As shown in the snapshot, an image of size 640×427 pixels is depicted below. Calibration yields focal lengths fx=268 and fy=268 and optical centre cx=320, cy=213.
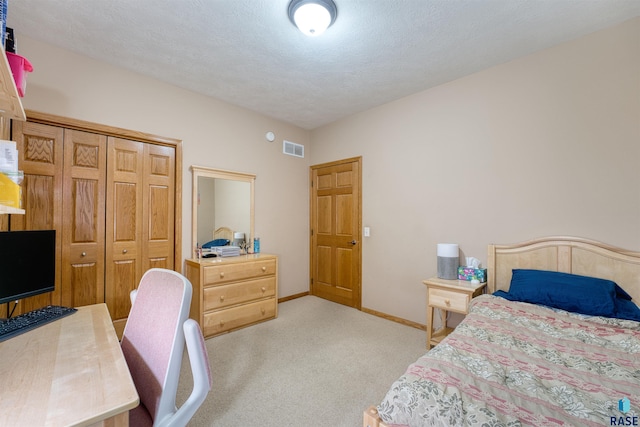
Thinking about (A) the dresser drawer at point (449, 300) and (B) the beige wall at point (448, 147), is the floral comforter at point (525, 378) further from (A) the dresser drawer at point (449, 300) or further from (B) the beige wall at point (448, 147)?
(B) the beige wall at point (448, 147)

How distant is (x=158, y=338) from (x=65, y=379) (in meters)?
0.28

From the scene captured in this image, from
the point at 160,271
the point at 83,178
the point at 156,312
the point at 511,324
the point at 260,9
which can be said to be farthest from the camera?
the point at 83,178

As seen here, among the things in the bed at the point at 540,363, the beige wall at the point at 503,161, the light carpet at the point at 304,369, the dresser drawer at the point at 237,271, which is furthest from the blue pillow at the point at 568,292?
the dresser drawer at the point at 237,271

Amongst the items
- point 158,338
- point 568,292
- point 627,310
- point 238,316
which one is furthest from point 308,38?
point 627,310

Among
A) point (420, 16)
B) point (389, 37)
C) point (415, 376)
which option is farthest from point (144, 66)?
point (415, 376)

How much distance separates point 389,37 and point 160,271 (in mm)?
2392

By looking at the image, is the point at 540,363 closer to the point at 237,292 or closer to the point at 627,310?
the point at 627,310

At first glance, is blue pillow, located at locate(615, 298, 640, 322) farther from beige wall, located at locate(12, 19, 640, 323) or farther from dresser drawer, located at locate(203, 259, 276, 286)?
dresser drawer, located at locate(203, 259, 276, 286)

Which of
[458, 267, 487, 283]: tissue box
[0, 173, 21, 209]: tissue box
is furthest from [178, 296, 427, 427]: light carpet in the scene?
[0, 173, 21, 209]: tissue box

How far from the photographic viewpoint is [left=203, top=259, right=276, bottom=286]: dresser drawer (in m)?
2.90

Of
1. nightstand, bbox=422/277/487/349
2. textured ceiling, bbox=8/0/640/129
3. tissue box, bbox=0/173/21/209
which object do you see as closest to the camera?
tissue box, bbox=0/173/21/209

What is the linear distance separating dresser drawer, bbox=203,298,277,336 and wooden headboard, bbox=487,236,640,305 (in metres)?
A: 2.50

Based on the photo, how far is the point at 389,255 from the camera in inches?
138

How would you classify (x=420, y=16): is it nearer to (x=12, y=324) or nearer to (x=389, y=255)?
(x=389, y=255)
